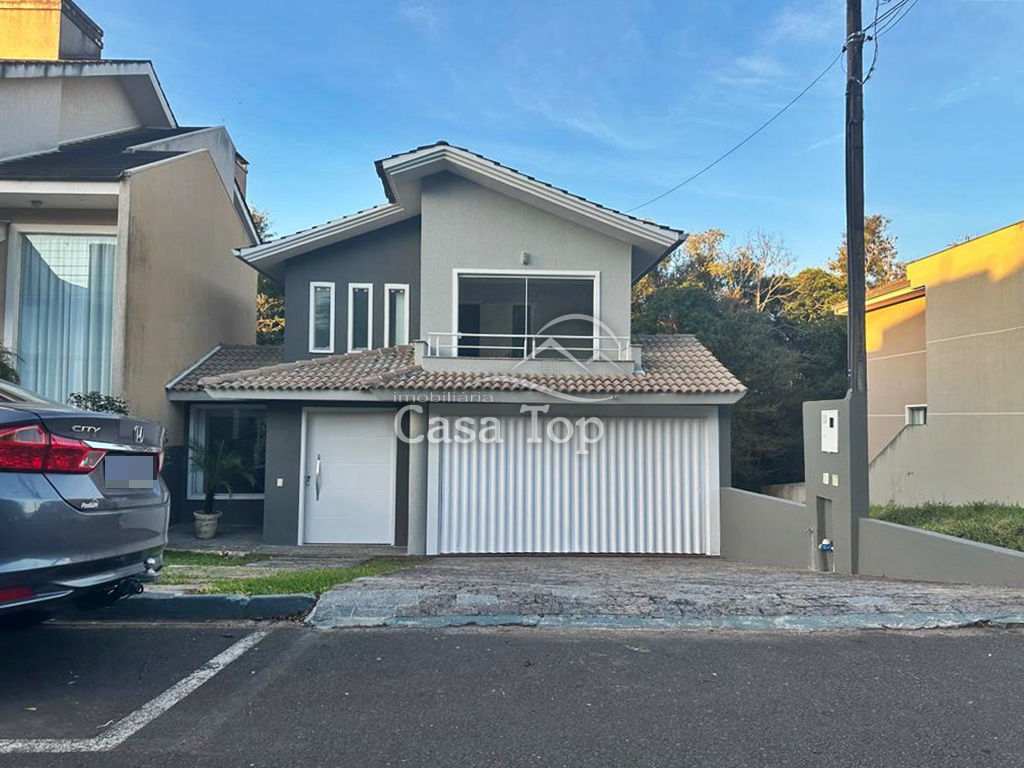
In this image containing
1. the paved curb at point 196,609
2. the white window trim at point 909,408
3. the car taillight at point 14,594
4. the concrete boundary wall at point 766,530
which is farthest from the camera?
the white window trim at point 909,408

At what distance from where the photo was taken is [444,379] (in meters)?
10.8

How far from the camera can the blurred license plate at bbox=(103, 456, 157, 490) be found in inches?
159

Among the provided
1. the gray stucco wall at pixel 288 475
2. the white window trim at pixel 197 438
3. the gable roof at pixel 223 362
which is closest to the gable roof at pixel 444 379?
the gable roof at pixel 223 362

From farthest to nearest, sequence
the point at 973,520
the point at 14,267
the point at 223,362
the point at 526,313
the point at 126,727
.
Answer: the point at 223,362, the point at 526,313, the point at 14,267, the point at 973,520, the point at 126,727

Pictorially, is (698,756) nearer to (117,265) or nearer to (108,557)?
(108,557)

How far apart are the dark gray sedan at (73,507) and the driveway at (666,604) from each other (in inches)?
57.4

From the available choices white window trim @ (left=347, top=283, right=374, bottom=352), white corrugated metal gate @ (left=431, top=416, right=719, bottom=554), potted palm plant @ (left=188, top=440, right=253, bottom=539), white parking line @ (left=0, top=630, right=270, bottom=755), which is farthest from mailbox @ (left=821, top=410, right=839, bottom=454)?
potted palm plant @ (left=188, top=440, right=253, bottom=539)

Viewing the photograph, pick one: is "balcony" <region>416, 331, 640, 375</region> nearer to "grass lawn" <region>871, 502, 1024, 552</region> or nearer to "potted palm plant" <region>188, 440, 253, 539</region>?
"potted palm plant" <region>188, 440, 253, 539</region>

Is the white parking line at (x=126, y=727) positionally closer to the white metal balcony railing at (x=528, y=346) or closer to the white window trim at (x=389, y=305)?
the white metal balcony railing at (x=528, y=346)

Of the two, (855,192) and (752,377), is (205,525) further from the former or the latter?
(752,377)

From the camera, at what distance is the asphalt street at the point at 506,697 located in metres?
3.22

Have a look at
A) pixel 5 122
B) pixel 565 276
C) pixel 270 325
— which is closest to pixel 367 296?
pixel 565 276

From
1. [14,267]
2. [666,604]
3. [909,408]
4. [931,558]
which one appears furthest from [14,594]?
[909,408]

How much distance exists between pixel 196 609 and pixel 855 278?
7891 mm
